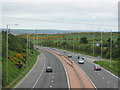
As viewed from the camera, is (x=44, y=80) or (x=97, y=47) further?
(x=97, y=47)

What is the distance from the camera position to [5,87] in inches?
1427

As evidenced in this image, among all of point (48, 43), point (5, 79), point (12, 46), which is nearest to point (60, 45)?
point (48, 43)

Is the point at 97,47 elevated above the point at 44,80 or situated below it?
above

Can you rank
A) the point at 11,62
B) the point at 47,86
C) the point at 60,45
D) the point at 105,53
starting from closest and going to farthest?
the point at 47,86
the point at 11,62
the point at 105,53
the point at 60,45

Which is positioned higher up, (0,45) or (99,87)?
(0,45)

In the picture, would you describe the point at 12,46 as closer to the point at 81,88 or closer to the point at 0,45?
the point at 0,45

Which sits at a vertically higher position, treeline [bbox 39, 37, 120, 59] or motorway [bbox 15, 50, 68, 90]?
treeline [bbox 39, 37, 120, 59]

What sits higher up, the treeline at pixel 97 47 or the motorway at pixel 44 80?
the treeline at pixel 97 47

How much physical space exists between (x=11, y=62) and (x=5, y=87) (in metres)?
20.3

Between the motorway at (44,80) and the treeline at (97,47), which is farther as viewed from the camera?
the treeline at (97,47)

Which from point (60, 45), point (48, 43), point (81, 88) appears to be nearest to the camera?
point (81, 88)

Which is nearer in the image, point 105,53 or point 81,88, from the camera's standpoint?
point 81,88

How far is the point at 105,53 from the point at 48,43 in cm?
8867

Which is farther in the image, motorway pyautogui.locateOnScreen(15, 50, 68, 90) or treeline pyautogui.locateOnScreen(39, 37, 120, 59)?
treeline pyautogui.locateOnScreen(39, 37, 120, 59)
